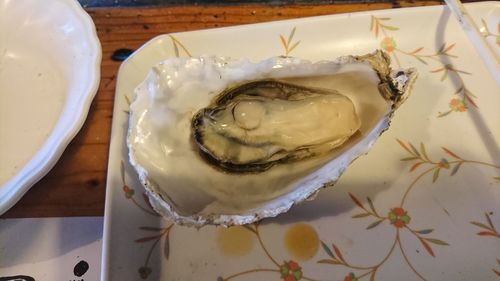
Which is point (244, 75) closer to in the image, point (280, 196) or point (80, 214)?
point (280, 196)

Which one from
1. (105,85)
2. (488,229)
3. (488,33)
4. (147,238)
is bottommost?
(488,229)

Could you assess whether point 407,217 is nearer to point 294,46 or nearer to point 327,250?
point 327,250

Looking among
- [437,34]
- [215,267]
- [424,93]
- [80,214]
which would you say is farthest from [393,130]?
[80,214]

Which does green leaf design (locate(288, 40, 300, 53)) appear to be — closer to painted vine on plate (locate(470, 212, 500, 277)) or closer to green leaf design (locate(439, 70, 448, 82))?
green leaf design (locate(439, 70, 448, 82))

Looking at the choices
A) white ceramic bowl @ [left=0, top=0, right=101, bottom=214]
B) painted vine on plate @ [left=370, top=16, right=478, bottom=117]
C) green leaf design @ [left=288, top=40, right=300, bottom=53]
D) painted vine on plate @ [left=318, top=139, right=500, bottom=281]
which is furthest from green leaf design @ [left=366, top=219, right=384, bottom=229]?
white ceramic bowl @ [left=0, top=0, right=101, bottom=214]

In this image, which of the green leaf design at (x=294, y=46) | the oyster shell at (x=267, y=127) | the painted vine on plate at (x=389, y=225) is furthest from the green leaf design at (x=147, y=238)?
the green leaf design at (x=294, y=46)

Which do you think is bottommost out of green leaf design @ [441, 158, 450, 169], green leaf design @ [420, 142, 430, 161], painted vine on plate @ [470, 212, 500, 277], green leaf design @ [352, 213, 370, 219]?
painted vine on plate @ [470, 212, 500, 277]

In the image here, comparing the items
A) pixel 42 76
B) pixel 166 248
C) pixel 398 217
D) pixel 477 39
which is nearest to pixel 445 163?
pixel 398 217
